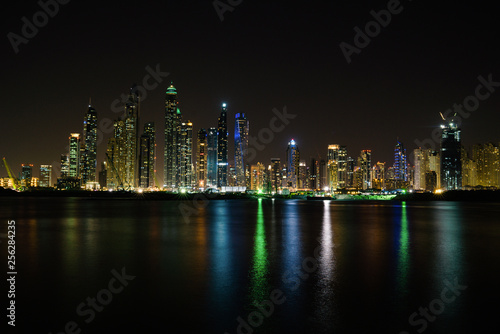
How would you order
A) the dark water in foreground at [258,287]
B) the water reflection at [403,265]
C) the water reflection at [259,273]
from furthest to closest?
1. the water reflection at [403,265]
2. the water reflection at [259,273]
3. the dark water in foreground at [258,287]

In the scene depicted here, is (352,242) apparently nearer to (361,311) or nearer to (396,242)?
(396,242)

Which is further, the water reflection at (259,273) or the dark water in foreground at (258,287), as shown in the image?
the water reflection at (259,273)

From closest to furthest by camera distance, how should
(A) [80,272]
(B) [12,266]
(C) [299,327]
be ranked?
1. (C) [299,327]
2. (A) [80,272]
3. (B) [12,266]

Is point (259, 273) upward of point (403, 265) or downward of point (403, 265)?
upward

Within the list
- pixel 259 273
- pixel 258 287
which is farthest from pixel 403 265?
pixel 258 287

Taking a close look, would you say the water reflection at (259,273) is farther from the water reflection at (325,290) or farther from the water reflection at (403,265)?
the water reflection at (403,265)

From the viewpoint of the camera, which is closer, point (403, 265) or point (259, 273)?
point (259, 273)

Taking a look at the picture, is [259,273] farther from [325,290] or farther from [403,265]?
[403,265]

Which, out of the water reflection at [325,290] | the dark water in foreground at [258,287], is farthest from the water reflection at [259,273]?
the water reflection at [325,290]

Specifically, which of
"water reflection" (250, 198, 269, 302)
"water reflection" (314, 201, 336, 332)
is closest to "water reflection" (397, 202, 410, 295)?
"water reflection" (314, 201, 336, 332)

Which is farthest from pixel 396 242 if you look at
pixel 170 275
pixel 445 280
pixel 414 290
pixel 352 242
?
pixel 170 275

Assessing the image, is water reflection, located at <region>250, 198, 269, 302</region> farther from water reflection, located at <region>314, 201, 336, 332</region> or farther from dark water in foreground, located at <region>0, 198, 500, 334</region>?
water reflection, located at <region>314, 201, 336, 332</region>
